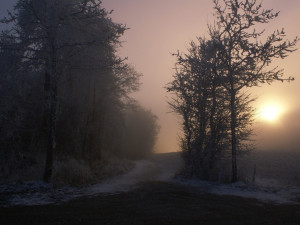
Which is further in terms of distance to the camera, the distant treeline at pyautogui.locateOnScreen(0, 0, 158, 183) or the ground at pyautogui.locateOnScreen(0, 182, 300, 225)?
the distant treeline at pyautogui.locateOnScreen(0, 0, 158, 183)

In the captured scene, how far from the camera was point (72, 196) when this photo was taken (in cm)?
988

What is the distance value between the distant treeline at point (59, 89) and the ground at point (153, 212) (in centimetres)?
519

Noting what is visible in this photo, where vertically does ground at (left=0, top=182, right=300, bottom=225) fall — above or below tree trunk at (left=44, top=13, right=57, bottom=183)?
below

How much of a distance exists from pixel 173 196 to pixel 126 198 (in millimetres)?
1889

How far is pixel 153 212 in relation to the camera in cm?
731

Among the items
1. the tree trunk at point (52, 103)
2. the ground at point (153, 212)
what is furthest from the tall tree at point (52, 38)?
the ground at point (153, 212)

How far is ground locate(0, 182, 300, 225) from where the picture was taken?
635cm

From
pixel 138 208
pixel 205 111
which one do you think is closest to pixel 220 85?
pixel 205 111

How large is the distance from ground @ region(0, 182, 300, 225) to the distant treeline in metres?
5.19

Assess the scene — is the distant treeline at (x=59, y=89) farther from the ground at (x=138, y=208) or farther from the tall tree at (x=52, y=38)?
the ground at (x=138, y=208)

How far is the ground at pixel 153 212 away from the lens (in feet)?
20.8

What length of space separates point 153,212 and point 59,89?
13.2 m

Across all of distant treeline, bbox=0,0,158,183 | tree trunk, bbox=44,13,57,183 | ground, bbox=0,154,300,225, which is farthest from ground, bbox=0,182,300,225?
distant treeline, bbox=0,0,158,183

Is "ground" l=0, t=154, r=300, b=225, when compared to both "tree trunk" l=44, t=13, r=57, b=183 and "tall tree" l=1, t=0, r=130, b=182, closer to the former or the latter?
"tree trunk" l=44, t=13, r=57, b=183
